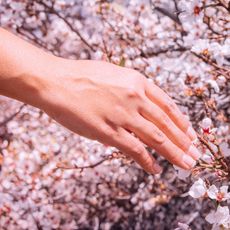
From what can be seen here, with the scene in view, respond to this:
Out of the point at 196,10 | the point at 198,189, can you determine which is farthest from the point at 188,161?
the point at 196,10

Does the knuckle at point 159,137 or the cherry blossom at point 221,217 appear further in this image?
the cherry blossom at point 221,217

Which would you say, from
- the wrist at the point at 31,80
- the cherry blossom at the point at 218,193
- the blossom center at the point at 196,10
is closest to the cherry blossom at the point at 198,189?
the cherry blossom at the point at 218,193

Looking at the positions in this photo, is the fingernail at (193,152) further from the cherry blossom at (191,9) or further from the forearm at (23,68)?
the cherry blossom at (191,9)

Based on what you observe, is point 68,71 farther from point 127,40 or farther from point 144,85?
point 127,40

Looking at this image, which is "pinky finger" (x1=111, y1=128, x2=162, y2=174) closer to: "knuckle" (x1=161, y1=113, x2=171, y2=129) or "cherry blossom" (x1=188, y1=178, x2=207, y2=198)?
"knuckle" (x1=161, y1=113, x2=171, y2=129)

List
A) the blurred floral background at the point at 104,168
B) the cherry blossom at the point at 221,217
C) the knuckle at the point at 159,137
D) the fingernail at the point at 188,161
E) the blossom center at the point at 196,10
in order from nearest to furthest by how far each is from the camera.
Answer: the knuckle at the point at 159,137, the fingernail at the point at 188,161, the cherry blossom at the point at 221,217, the blossom center at the point at 196,10, the blurred floral background at the point at 104,168

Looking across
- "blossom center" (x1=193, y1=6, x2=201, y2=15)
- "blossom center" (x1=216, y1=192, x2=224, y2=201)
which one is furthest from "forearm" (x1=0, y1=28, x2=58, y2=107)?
"blossom center" (x1=193, y1=6, x2=201, y2=15)

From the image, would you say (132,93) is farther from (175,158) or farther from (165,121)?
(175,158)

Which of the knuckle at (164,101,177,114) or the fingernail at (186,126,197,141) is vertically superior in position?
the knuckle at (164,101,177,114)
